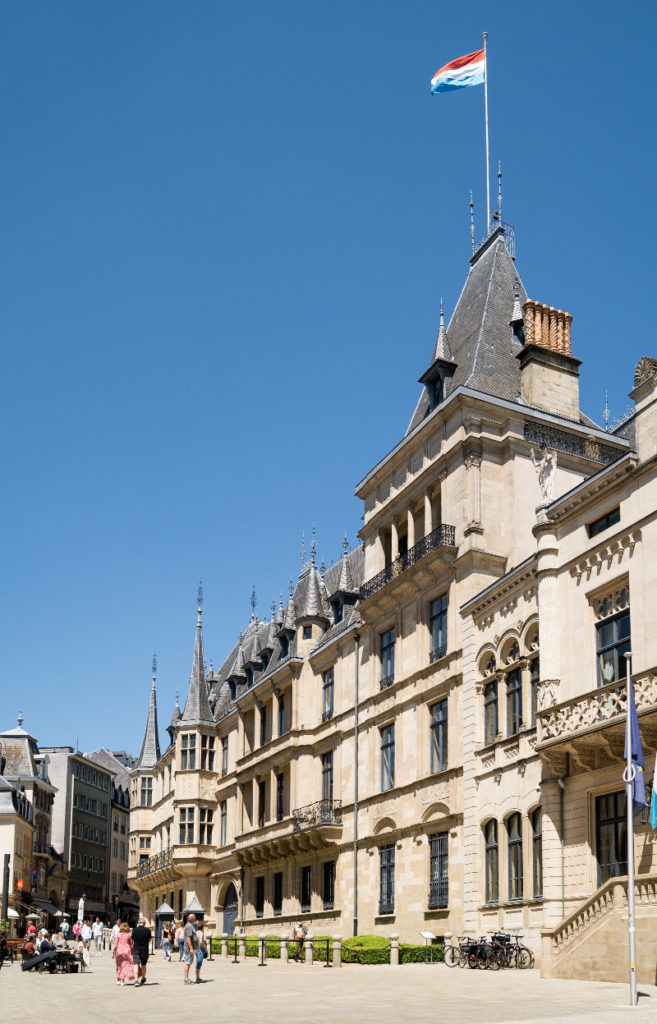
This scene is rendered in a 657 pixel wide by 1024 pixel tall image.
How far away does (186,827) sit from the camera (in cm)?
6191

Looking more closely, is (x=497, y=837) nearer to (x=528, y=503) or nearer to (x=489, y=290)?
(x=528, y=503)

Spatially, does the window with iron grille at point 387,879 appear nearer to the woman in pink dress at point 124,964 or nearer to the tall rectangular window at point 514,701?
the tall rectangular window at point 514,701

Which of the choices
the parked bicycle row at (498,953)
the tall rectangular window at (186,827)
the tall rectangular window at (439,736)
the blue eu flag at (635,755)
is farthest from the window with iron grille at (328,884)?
the blue eu flag at (635,755)

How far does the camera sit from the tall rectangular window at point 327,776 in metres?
45.4

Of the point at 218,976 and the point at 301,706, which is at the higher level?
the point at 301,706

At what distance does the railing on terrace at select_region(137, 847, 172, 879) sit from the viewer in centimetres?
6644

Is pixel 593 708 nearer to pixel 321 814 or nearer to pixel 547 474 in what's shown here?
pixel 547 474

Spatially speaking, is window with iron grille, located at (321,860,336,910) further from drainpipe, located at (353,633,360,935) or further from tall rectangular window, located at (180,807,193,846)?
tall rectangular window, located at (180,807,193,846)

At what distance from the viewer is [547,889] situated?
27094mm

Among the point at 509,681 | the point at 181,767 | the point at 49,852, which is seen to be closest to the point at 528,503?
the point at 509,681

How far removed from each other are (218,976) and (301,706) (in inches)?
730

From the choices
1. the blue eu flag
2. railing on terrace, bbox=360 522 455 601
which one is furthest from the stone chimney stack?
the blue eu flag

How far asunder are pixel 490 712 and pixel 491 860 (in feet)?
13.3

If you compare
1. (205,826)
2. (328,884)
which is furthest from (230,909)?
(328,884)
